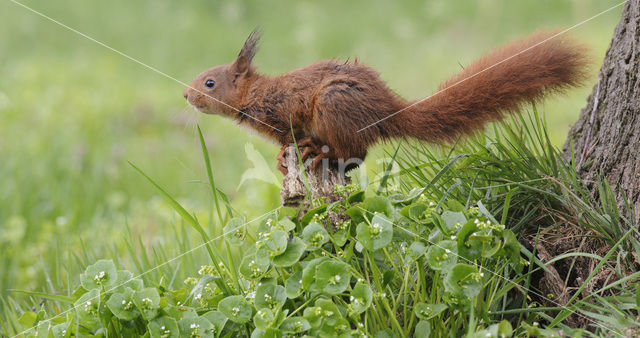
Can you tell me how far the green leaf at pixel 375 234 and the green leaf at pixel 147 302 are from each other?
0.48m

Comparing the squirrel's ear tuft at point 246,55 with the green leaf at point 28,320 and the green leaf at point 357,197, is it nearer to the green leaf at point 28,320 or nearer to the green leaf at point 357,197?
the green leaf at point 357,197

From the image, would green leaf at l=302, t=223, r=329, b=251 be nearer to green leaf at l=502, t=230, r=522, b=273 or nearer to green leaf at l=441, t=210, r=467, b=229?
green leaf at l=441, t=210, r=467, b=229

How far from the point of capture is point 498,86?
2.04 m

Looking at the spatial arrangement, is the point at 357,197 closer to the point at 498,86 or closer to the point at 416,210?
the point at 416,210

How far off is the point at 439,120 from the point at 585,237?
1.90 feet

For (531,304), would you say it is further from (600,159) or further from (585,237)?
(600,159)

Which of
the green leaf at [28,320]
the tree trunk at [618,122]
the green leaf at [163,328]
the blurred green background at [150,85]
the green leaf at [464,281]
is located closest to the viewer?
the green leaf at [464,281]

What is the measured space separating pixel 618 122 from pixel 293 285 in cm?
108

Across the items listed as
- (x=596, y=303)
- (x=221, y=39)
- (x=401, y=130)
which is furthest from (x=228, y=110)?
(x=221, y=39)

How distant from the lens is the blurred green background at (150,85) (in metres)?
3.84

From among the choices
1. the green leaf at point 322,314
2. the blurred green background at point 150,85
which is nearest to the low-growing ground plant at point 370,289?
the green leaf at point 322,314

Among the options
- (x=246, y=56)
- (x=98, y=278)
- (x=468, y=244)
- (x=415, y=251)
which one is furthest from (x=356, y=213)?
(x=246, y=56)

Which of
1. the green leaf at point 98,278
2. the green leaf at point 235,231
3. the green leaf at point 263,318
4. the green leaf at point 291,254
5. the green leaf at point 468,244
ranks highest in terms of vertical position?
the green leaf at point 98,278

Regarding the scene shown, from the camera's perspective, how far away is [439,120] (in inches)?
83.6
